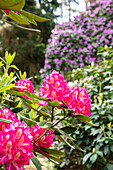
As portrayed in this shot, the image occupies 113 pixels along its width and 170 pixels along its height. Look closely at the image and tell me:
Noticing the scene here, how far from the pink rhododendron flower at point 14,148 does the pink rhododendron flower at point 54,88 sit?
166 mm

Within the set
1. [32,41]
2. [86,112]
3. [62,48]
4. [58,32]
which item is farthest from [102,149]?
[32,41]

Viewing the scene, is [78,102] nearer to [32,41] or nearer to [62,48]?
[62,48]

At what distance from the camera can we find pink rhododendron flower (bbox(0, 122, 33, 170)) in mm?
403

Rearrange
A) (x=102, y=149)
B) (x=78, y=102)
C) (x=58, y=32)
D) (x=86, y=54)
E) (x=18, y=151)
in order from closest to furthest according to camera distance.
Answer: (x=18, y=151) → (x=78, y=102) → (x=102, y=149) → (x=86, y=54) → (x=58, y=32)

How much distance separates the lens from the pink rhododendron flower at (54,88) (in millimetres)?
563

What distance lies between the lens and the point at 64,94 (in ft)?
1.88

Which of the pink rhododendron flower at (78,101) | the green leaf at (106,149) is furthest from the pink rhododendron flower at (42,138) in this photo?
the green leaf at (106,149)

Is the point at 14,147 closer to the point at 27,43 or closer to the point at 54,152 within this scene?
the point at 54,152

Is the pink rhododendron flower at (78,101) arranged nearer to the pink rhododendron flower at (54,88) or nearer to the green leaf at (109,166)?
the pink rhododendron flower at (54,88)

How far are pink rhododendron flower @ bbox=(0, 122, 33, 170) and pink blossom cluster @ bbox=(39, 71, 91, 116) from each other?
171 mm

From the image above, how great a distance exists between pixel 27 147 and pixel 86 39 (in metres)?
4.03

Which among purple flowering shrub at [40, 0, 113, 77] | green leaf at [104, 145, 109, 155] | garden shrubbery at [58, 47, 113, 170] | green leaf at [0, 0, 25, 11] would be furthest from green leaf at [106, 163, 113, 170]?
purple flowering shrub at [40, 0, 113, 77]

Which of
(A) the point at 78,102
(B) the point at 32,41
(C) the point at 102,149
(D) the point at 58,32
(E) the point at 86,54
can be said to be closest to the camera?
(A) the point at 78,102

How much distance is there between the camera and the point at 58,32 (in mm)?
4344
